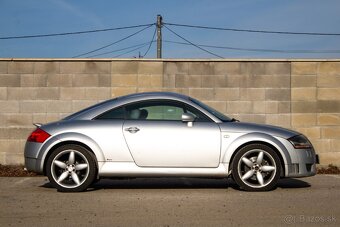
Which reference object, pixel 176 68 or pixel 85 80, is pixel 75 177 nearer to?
pixel 85 80

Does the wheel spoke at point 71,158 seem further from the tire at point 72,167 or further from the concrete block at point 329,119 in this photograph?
the concrete block at point 329,119

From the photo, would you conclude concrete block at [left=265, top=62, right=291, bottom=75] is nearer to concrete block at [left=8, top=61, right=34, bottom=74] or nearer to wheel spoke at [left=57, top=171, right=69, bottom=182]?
concrete block at [left=8, top=61, right=34, bottom=74]

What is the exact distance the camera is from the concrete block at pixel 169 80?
11.2 m

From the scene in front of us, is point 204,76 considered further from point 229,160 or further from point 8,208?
point 8,208

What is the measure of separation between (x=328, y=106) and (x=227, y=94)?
6.95 feet

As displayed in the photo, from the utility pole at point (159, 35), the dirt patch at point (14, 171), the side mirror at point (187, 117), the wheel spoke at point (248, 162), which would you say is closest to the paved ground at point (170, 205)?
the wheel spoke at point (248, 162)

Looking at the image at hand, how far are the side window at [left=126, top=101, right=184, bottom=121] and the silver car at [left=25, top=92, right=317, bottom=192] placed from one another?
0.16 m

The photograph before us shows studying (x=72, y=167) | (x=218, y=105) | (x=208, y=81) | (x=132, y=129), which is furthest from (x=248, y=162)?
(x=208, y=81)

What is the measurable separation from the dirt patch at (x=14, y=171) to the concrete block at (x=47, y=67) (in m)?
1.98

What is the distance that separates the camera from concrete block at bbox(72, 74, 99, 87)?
11.2 metres

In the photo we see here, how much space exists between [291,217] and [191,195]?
1690 millimetres

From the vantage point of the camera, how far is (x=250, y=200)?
22.1 feet

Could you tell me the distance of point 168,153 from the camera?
7285mm

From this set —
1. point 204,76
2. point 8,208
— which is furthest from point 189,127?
point 204,76
